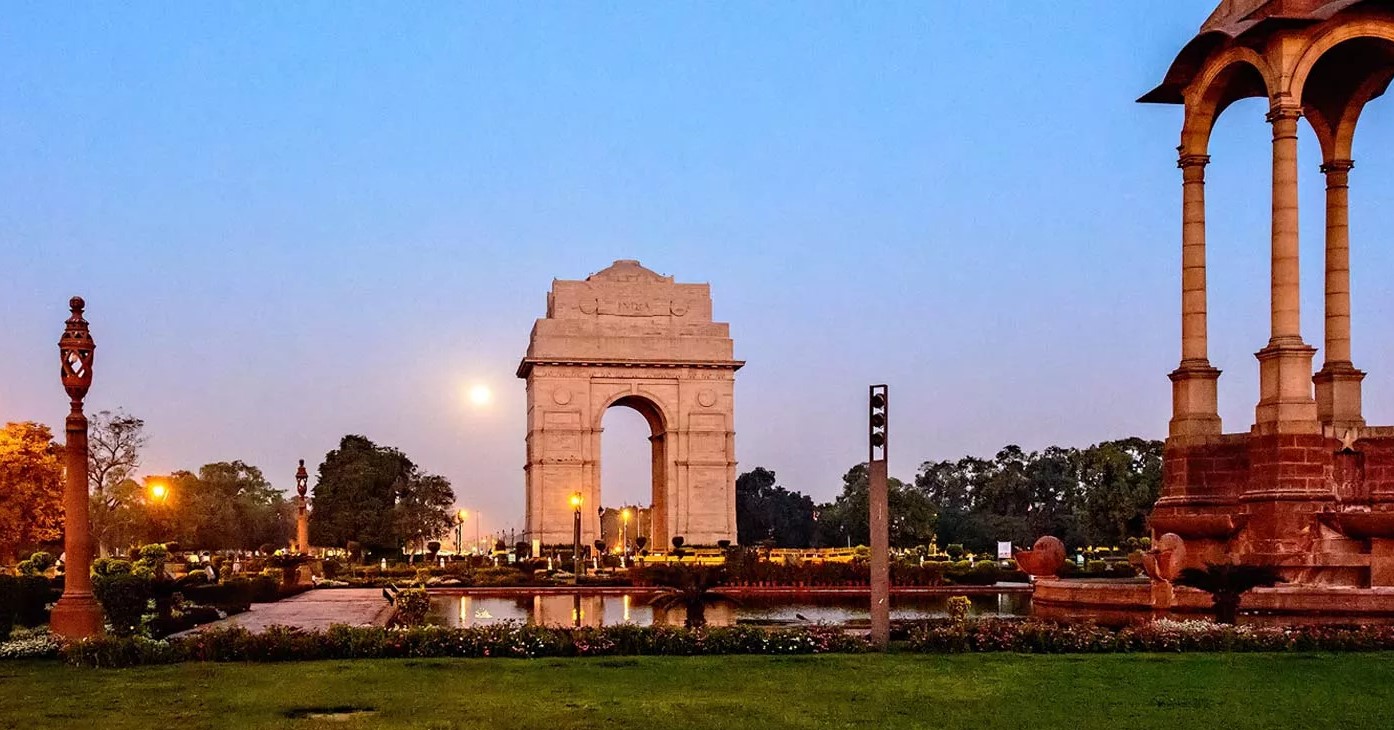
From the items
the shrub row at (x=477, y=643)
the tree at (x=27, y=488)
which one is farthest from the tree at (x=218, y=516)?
the shrub row at (x=477, y=643)

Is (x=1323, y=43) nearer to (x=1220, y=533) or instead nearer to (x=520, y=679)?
(x=1220, y=533)

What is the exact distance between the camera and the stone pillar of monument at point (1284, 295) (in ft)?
75.8

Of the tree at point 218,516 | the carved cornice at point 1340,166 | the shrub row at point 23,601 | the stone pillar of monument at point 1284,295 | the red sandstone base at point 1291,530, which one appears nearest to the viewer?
the shrub row at point 23,601

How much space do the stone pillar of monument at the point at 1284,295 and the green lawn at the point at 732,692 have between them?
821cm

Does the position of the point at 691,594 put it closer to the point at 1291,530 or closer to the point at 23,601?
the point at 23,601

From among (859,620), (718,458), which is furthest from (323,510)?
(859,620)

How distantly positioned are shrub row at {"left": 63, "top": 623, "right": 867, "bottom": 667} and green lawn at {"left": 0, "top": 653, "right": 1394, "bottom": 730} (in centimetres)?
58

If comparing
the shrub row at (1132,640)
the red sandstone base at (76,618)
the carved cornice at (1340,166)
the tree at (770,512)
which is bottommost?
the tree at (770,512)

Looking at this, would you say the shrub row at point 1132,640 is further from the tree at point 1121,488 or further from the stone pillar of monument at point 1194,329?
the tree at point 1121,488

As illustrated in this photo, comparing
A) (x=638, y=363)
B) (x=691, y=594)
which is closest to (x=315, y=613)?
(x=691, y=594)

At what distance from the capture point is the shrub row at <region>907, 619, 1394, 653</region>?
52.8 feet

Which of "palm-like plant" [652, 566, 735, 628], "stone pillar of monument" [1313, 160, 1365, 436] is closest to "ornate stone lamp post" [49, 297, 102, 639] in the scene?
"palm-like plant" [652, 566, 735, 628]

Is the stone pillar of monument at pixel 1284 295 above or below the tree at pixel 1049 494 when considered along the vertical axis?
above

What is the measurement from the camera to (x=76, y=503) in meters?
17.0
